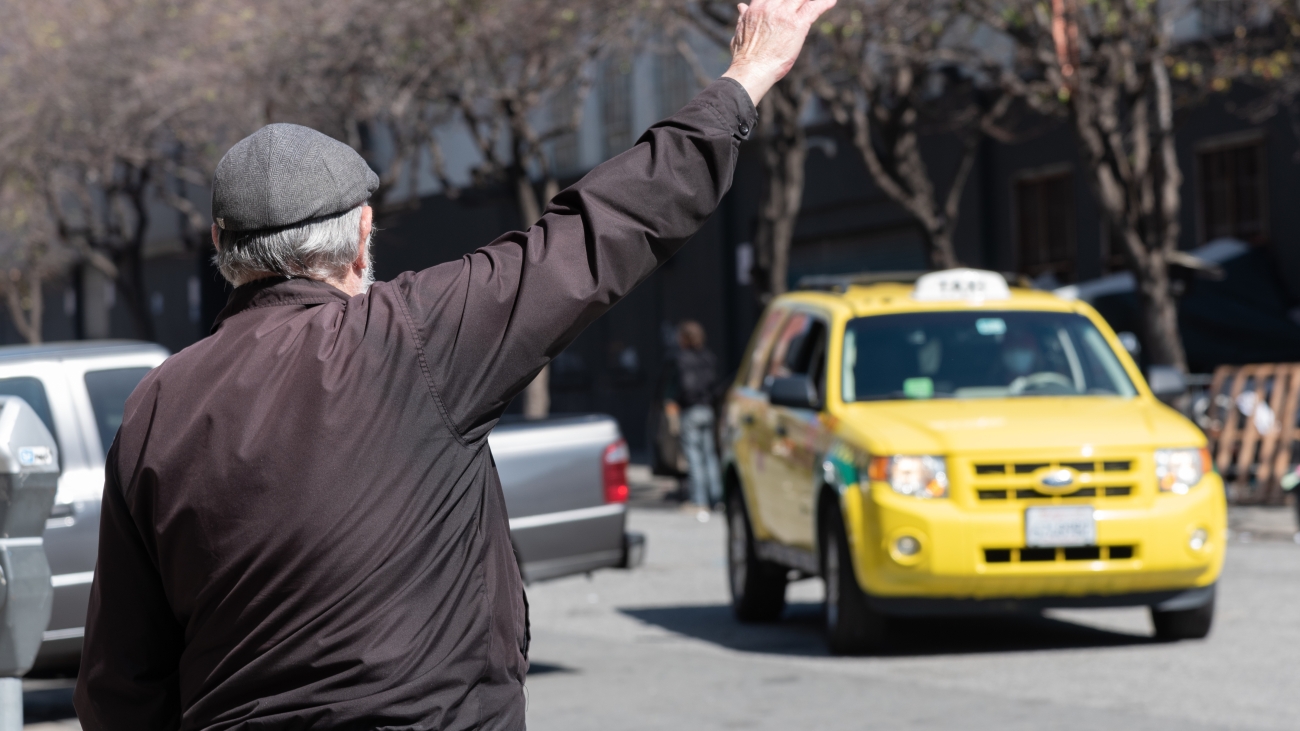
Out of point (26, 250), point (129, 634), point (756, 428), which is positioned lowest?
point (26, 250)

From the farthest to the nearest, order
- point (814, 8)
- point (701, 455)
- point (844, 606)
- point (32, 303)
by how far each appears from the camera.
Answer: point (32, 303)
point (701, 455)
point (844, 606)
point (814, 8)

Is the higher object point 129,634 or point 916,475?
point 129,634

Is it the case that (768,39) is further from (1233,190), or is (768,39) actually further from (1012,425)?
(1233,190)

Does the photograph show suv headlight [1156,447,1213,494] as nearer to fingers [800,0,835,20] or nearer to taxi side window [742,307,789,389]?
taxi side window [742,307,789,389]

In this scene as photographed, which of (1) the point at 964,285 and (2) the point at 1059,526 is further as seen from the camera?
(1) the point at 964,285

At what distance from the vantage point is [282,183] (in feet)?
8.67

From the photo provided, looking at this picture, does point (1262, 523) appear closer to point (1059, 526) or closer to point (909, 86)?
point (909, 86)

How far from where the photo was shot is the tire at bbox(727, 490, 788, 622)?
10.8m

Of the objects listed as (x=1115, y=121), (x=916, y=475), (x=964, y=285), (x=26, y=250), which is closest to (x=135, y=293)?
(x=26, y=250)

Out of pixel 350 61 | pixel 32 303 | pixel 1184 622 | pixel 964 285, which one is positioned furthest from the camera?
pixel 32 303

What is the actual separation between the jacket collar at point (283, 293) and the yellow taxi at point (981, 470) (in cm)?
639

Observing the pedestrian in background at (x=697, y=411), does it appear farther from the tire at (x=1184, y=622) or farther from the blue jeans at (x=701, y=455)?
the tire at (x=1184, y=622)

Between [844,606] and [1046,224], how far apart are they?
1611 centimetres

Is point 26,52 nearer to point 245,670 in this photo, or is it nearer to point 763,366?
point 763,366
